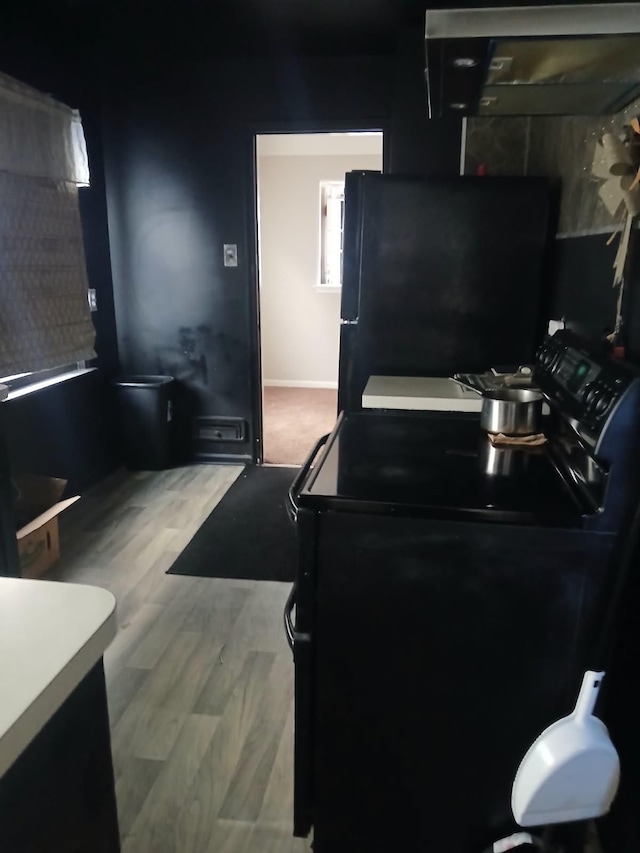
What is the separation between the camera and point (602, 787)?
1.03m

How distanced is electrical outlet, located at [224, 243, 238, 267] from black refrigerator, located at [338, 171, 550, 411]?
181 centimetres

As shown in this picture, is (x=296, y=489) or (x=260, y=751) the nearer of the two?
(x=296, y=489)

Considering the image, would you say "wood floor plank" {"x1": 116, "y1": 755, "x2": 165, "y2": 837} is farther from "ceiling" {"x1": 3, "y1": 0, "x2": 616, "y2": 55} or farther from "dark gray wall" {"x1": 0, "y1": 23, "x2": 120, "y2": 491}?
"ceiling" {"x1": 3, "y1": 0, "x2": 616, "y2": 55}

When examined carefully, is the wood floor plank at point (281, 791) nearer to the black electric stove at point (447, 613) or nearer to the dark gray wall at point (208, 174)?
the black electric stove at point (447, 613)

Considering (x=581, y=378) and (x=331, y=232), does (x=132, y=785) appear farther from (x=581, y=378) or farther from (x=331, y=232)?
(x=331, y=232)

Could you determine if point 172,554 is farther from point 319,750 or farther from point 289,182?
point 289,182

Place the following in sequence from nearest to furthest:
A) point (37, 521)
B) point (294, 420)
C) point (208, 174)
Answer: point (37, 521), point (208, 174), point (294, 420)

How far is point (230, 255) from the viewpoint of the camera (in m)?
3.95

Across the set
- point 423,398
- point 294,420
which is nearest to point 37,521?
point 423,398

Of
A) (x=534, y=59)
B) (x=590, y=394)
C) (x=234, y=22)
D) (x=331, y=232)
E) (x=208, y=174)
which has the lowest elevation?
(x=590, y=394)

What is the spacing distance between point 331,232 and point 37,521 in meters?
4.39

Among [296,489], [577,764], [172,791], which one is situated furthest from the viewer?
[172,791]

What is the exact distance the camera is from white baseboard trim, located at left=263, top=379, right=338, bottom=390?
6.51m

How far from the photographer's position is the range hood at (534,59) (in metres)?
0.99
